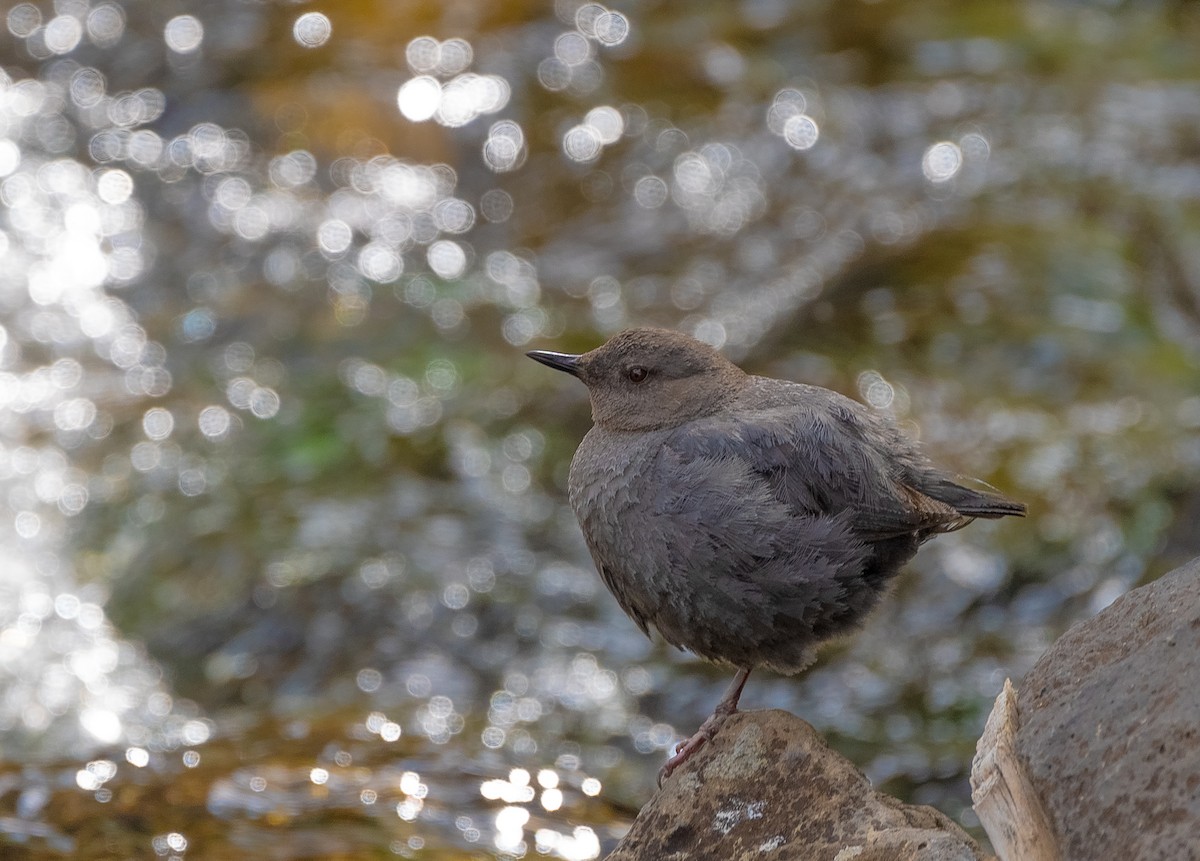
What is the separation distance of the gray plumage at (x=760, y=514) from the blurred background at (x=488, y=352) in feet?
3.85

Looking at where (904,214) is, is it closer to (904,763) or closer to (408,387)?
(408,387)

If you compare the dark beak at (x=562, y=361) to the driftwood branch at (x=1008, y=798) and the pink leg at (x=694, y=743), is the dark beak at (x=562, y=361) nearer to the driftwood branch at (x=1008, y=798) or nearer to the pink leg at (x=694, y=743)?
the pink leg at (x=694, y=743)

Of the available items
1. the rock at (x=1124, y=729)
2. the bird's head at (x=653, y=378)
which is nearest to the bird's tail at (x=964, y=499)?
the bird's head at (x=653, y=378)

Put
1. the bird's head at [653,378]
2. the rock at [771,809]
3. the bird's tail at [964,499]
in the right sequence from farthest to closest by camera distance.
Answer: the bird's head at [653,378], the bird's tail at [964,499], the rock at [771,809]

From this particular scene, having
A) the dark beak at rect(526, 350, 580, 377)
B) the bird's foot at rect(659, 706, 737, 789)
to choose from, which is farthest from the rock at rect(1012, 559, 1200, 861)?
the dark beak at rect(526, 350, 580, 377)

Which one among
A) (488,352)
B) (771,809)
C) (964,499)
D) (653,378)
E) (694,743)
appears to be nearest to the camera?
(771,809)

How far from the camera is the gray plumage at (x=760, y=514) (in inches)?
147

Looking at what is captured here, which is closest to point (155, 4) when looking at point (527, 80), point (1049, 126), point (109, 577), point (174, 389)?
point (527, 80)

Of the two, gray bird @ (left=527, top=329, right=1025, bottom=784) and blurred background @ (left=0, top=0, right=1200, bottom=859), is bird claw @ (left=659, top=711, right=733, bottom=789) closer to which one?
gray bird @ (left=527, top=329, right=1025, bottom=784)

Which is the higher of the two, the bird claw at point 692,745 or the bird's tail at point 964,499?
the bird's tail at point 964,499

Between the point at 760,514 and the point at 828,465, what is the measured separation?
0.24 meters

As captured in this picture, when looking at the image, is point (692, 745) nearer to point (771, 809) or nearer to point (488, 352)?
point (771, 809)

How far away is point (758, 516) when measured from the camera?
3.75 meters

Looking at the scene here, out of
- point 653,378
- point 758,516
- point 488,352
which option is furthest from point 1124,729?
point 488,352
